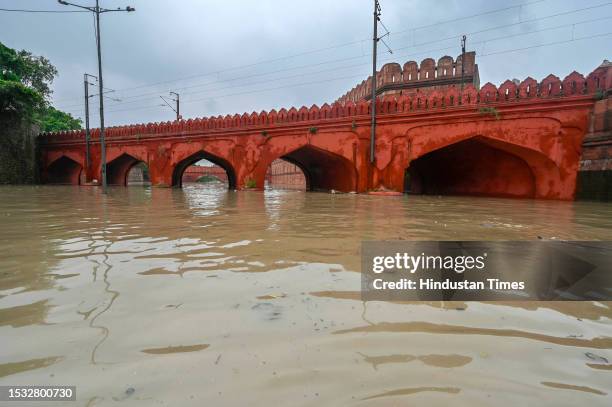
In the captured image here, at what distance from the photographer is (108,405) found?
919 millimetres

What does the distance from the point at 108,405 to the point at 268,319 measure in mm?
668

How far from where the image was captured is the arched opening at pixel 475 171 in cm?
1181

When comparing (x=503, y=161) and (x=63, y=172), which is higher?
(x=503, y=161)

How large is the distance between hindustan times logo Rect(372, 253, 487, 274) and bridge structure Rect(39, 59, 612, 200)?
32.1 ft

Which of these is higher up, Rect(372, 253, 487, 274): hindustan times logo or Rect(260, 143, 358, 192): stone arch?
Rect(260, 143, 358, 192): stone arch

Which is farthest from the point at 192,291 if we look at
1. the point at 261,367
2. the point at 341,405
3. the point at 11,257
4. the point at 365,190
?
the point at 365,190

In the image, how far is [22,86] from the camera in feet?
53.6

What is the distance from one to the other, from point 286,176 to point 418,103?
22.3 meters

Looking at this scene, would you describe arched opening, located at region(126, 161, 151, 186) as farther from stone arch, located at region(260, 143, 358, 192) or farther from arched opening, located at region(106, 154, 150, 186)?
stone arch, located at region(260, 143, 358, 192)

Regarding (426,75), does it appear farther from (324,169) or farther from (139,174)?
(139,174)

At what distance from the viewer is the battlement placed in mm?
19609

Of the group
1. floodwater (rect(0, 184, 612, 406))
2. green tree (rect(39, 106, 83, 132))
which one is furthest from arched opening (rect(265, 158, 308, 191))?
floodwater (rect(0, 184, 612, 406))

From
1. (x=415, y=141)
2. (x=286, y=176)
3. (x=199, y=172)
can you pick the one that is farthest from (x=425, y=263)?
(x=199, y=172)

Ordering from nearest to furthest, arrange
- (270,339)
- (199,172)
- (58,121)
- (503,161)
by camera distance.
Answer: (270,339)
(503,161)
(58,121)
(199,172)
